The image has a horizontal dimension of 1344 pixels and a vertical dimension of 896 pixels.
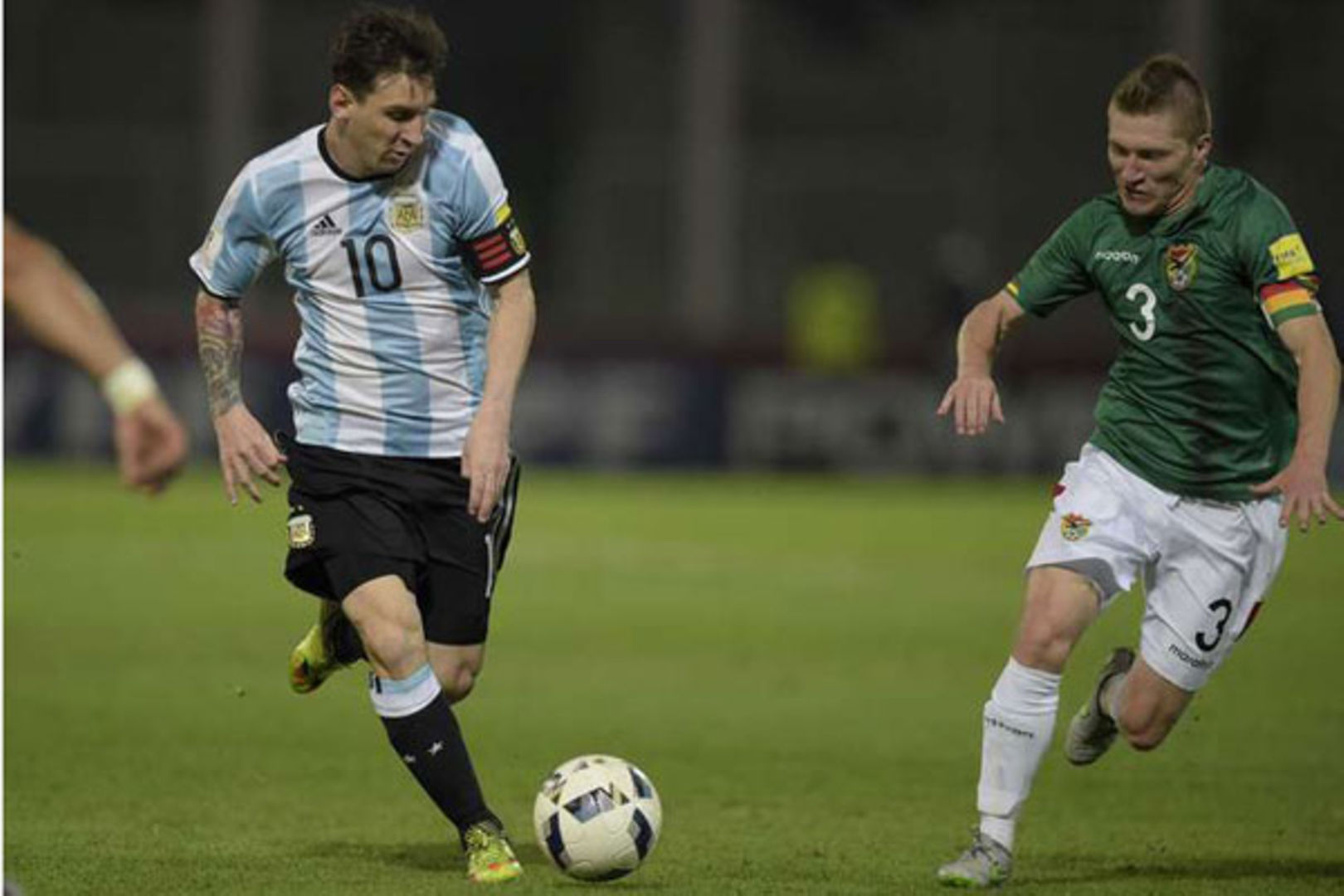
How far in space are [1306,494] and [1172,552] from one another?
0.79m

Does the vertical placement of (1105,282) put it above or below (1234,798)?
above

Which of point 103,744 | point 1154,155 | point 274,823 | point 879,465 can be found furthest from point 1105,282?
point 879,465

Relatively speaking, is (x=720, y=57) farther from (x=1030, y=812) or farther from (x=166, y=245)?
(x=1030, y=812)

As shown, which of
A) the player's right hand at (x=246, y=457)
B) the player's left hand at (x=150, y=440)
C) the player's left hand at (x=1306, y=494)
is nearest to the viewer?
the player's left hand at (x=150, y=440)

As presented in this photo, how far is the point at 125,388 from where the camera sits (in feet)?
14.0

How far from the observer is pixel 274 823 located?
788 centimetres

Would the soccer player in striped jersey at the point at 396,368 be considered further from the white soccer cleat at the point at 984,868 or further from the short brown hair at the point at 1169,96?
the short brown hair at the point at 1169,96

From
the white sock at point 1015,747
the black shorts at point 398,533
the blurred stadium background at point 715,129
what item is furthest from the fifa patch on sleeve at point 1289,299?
the blurred stadium background at point 715,129

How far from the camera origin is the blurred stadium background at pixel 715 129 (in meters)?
30.7

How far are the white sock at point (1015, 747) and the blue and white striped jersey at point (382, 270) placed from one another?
167 centimetres

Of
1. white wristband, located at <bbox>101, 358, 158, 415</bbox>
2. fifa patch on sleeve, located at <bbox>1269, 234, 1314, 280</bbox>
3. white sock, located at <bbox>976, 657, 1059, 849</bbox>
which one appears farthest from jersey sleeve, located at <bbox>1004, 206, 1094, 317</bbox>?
white wristband, located at <bbox>101, 358, 158, 415</bbox>

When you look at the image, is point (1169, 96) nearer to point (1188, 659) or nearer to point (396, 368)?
point (1188, 659)

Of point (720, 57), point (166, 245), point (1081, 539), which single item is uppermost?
point (1081, 539)

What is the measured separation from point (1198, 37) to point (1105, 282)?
22.0 m
